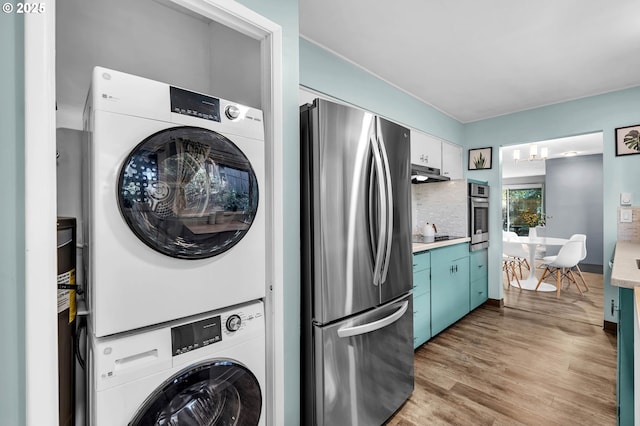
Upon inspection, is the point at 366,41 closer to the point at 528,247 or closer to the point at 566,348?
the point at 566,348

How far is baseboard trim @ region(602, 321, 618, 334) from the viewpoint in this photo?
115 inches

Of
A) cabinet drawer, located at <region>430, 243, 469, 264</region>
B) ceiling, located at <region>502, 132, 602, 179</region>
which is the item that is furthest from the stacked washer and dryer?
ceiling, located at <region>502, 132, 602, 179</region>

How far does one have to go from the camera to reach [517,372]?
2.23 m

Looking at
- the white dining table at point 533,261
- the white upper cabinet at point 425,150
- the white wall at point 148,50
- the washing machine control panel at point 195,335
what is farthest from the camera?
the white dining table at point 533,261

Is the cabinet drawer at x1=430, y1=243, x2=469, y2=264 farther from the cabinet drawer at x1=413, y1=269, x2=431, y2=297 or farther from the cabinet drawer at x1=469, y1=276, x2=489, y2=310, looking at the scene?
the cabinet drawer at x1=469, y1=276, x2=489, y2=310

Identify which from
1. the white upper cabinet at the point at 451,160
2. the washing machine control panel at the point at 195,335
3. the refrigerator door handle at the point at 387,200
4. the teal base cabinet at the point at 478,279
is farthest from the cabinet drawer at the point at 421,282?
the washing machine control panel at the point at 195,335

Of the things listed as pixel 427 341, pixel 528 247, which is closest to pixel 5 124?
pixel 427 341

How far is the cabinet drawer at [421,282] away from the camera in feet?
8.08

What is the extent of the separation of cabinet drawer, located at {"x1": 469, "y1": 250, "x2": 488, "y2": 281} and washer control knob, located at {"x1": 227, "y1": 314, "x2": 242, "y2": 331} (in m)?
3.00

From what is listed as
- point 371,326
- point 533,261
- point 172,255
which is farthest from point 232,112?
point 533,261

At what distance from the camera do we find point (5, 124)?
79 cm

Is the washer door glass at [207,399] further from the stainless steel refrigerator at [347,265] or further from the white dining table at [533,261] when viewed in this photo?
the white dining table at [533,261]

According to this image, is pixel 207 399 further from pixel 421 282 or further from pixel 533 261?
pixel 533 261

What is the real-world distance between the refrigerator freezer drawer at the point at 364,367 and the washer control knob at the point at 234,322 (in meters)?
0.40
